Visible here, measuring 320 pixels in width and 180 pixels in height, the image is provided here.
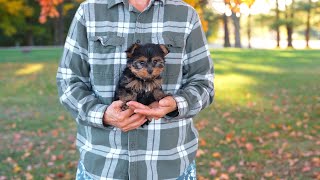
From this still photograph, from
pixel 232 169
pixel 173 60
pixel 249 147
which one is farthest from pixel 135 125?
pixel 249 147

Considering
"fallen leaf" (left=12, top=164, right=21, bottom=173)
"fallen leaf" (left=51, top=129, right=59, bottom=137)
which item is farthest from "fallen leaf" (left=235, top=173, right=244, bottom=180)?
"fallen leaf" (left=51, top=129, right=59, bottom=137)

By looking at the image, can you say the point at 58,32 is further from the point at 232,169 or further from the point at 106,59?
the point at 106,59

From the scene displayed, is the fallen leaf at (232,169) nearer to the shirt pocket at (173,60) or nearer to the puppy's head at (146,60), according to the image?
the shirt pocket at (173,60)

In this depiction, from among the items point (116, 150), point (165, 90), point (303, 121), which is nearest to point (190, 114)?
point (165, 90)

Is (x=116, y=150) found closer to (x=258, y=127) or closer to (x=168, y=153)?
(x=168, y=153)

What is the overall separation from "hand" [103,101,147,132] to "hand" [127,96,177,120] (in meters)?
0.05

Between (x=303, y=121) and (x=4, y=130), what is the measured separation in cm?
563

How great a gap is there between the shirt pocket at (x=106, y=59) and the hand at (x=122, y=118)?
0.19 meters

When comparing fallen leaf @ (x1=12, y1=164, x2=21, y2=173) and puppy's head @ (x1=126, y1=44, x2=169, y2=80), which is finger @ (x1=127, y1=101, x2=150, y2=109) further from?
fallen leaf @ (x1=12, y1=164, x2=21, y2=173)

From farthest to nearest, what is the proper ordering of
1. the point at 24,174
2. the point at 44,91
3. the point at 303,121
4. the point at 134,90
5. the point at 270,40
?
the point at 270,40, the point at 44,91, the point at 303,121, the point at 24,174, the point at 134,90

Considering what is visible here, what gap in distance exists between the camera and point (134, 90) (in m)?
2.02

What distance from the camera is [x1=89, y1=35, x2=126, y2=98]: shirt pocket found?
2.25 meters

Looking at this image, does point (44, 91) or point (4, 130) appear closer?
point (4, 130)

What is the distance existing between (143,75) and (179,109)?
280 millimetres
